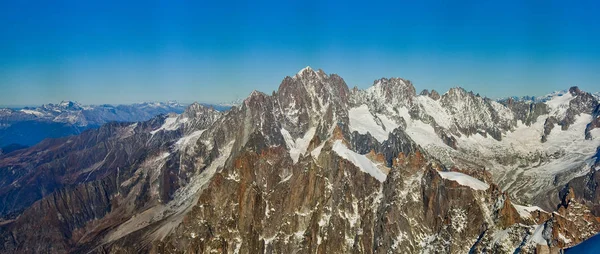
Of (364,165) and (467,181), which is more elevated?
(467,181)

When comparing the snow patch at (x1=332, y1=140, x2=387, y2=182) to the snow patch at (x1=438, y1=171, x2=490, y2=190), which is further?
the snow patch at (x1=332, y1=140, x2=387, y2=182)

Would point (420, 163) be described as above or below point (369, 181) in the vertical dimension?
above

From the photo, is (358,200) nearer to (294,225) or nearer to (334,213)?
(334,213)

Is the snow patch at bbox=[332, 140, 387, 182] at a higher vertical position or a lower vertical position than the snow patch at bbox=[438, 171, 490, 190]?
lower

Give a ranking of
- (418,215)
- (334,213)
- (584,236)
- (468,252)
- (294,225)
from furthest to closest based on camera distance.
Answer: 1. (294,225)
2. (334,213)
3. (418,215)
4. (468,252)
5. (584,236)

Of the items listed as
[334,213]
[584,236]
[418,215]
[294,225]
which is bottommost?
[294,225]

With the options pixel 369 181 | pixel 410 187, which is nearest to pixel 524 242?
pixel 410 187

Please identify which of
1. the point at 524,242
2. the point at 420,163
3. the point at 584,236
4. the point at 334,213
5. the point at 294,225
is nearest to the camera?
the point at 524,242

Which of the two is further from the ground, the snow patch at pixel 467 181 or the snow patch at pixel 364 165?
the snow patch at pixel 467 181

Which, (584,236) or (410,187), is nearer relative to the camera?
(584,236)

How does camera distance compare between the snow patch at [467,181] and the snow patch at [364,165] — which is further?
the snow patch at [364,165]

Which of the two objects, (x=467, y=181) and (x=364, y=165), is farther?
(x=364, y=165)
